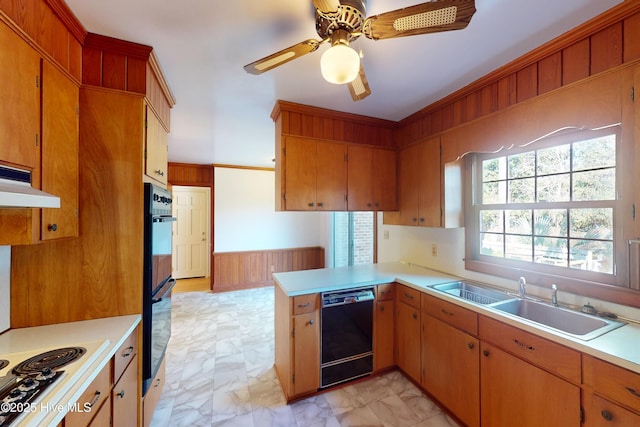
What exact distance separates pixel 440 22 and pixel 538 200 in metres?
1.57

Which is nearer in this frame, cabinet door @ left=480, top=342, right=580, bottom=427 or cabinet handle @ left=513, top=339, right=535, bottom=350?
cabinet door @ left=480, top=342, right=580, bottom=427

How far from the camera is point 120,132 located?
150 cm

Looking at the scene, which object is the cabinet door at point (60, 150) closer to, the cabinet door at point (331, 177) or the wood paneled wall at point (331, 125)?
the wood paneled wall at point (331, 125)

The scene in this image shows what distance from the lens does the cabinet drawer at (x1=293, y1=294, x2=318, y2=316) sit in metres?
1.97

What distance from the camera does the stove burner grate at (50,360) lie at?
1023 mm

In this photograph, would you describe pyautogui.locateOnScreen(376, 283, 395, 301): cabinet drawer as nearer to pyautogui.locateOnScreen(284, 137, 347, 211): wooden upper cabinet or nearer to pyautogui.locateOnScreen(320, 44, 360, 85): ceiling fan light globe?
pyautogui.locateOnScreen(284, 137, 347, 211): wooden upper cabinet

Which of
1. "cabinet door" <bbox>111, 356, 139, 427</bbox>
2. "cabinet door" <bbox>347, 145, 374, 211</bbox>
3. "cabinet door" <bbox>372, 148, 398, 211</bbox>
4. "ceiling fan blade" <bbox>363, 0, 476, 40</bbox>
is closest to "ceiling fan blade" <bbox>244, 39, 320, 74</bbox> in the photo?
"ceiling fan blade" <bbox>363, 0, 476, 40</bbox>

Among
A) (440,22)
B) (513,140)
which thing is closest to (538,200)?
(513,140)

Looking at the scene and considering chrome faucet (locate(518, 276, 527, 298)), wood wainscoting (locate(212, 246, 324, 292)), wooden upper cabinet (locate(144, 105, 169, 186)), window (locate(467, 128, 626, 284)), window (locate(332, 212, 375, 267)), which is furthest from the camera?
wood wainscoting (locate(212, 246, 324, 292))

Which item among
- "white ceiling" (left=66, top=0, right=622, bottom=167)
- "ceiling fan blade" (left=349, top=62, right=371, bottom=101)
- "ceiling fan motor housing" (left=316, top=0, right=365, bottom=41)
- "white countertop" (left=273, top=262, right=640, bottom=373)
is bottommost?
"white countertop" (left=273, top=262, right=640, bottom=373)

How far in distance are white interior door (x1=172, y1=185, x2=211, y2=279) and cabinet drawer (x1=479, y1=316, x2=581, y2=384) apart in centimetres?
543

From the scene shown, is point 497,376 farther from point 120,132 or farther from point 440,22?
point 120,132

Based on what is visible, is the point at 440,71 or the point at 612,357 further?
the point at 440,71

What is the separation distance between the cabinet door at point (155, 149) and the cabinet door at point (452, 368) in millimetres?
2342
